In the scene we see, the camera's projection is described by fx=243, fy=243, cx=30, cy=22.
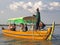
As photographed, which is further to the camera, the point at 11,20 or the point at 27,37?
the point at 11,20

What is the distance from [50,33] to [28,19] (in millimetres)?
4064

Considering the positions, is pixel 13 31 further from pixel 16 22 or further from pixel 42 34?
pixel 42 34

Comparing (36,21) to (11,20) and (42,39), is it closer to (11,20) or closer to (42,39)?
(42,39)

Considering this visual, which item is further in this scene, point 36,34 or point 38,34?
point 36,34

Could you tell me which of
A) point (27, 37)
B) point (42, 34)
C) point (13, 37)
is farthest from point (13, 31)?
point (42, 34)

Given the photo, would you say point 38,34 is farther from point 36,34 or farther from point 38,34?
point 36,34

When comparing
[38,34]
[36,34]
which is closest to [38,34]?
[38,34]

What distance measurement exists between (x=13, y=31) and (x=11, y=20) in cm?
378

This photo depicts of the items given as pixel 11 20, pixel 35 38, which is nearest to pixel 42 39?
pixel 35 38

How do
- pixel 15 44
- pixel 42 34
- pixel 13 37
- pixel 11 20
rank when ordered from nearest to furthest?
pixel 15 44, pixel 42 34, pixel 13 37, pixel 11 20

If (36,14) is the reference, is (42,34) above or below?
below

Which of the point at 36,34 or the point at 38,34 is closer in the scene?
the point at 38,34

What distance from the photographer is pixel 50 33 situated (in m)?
27.8

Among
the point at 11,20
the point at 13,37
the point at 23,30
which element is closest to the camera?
the point at 23,30
